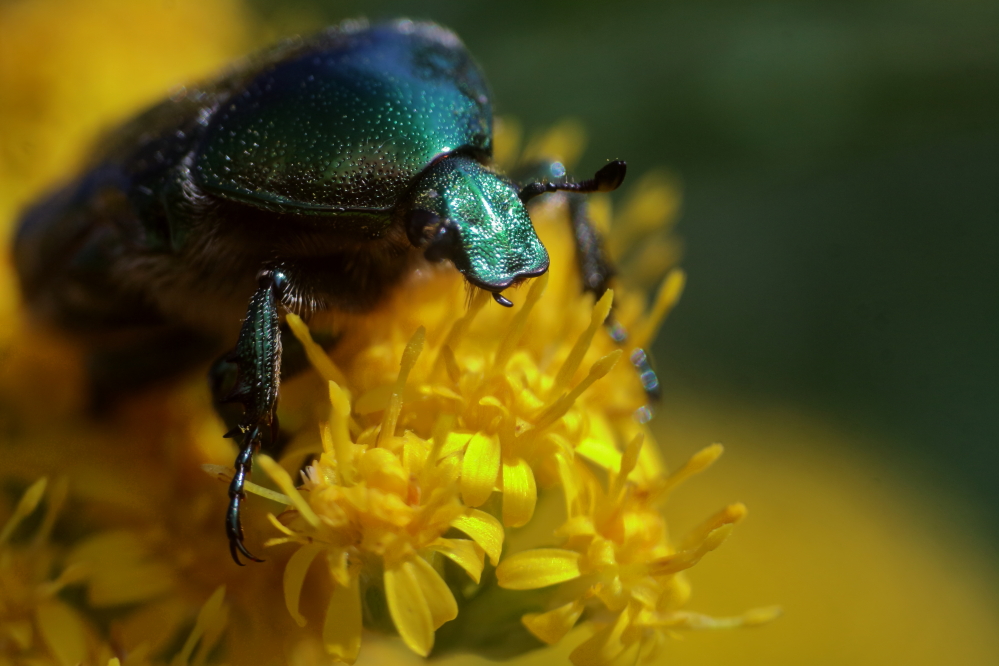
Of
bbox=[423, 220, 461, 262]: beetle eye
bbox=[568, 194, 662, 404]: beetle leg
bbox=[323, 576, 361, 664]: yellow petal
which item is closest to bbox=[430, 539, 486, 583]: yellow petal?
bbox=[323, 576, 361, 664]: yellow petal

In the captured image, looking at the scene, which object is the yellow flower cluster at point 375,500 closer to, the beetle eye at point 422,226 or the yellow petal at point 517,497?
the yellow petal at point 517,497

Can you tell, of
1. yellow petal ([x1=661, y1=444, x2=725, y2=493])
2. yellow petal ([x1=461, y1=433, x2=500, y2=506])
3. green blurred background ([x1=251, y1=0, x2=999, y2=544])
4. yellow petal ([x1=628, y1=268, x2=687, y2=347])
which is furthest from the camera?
green blurred background ([x1=251, y1=0, x2=999, y2=544])

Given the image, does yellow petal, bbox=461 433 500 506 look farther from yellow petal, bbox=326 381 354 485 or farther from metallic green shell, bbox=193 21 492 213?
metallic green shell, bbox=193 21 492 213

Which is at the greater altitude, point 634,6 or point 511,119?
point 634,6

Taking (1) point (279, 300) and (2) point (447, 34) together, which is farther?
(2) point (447, 34)

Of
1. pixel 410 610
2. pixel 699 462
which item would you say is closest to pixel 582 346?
pixel 699 462

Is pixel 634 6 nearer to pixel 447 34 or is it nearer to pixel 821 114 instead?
pixel 821 114

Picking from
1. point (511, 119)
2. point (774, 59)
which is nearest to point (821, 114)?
point (774, 59)
